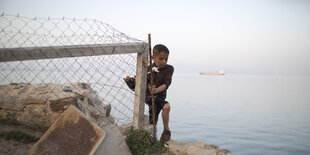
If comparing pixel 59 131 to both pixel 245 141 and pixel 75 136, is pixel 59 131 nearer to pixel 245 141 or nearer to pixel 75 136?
pixel 75 136

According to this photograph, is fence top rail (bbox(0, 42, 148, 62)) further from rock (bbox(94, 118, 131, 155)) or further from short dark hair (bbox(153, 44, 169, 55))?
rock (bbox(94, 118, 131, 155))

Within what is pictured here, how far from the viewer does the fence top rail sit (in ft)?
8.09

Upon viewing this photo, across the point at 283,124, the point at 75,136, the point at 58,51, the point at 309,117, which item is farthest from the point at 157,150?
the point at 309,117

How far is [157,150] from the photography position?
3.15m

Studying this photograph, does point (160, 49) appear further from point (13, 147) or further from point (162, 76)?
point (13, 147)

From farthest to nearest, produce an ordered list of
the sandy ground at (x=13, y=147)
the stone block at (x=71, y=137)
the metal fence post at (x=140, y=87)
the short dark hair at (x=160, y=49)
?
the short dark hair at (x=160, y=49)
the metal fence post at (x=140, y=87)
the sandy ground at (x=13, y=147)
the stone block at (x=71, y=137)

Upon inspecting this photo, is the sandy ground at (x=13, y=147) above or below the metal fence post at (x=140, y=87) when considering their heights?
below

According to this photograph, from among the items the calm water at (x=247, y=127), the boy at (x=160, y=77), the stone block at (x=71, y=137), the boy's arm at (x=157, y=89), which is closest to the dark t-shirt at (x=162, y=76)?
the boy at (x=160, y=77)

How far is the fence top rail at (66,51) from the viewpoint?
8.09 feet

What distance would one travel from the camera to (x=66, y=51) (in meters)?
2.77

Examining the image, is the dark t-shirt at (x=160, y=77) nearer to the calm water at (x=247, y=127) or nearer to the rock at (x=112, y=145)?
the rock at (x=112, y=145)

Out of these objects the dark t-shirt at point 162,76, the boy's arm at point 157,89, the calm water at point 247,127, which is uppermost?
the dark t-shirt at point 162,76

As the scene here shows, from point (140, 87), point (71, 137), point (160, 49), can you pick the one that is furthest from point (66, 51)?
point (160, 49)

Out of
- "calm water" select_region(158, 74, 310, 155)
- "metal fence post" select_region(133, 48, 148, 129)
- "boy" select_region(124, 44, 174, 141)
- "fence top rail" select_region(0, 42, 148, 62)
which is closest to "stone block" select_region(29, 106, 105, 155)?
"fence top rail" select_region(0, 42, 148, 62)
